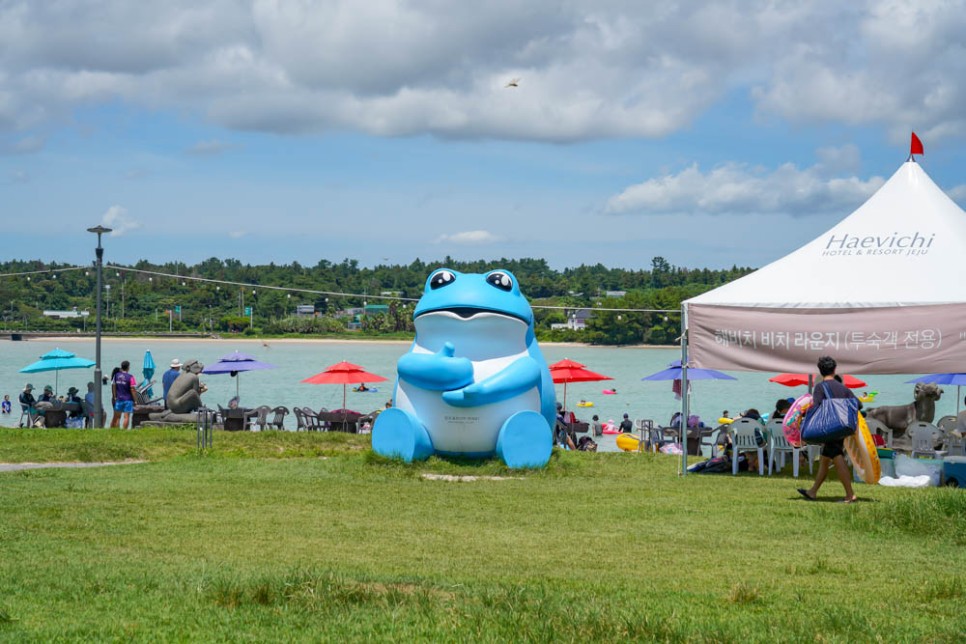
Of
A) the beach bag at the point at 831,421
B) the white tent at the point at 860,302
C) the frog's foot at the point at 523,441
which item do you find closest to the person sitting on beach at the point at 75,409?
the frog's foot at the point at 523,441

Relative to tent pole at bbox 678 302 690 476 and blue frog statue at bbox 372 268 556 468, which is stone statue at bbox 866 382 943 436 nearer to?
tent pole at bbox 678 302 690 476

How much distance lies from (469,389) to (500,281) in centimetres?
180

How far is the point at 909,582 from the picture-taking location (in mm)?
7754

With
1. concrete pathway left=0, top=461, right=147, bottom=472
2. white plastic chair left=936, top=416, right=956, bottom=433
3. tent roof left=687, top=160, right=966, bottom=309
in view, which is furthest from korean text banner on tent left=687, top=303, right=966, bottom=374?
concrete pathway left=0, top=461, right=147, bottom=472

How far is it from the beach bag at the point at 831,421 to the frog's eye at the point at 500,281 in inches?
199

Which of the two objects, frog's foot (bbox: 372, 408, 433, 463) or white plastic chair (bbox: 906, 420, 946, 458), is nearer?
frog's foot (bbox: 372, 408, 433, 463)

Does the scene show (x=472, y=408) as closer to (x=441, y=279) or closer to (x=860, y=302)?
(x=441, y=279)

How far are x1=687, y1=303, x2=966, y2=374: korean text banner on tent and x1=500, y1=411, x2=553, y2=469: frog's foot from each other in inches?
88.6

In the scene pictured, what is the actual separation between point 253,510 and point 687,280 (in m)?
85.3

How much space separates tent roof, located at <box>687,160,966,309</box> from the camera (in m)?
14.8

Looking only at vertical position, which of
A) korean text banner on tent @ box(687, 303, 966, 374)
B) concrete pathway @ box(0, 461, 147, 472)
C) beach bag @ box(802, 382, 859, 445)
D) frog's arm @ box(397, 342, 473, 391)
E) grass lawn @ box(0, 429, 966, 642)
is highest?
korean text banner on tent @ box(687, 303, 966, 374)

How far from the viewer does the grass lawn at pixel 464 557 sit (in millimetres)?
6258

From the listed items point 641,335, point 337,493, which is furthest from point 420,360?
point 641,335

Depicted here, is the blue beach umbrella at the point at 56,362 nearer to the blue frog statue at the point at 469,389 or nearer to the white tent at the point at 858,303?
the blue frog statue at the point at 469,389
